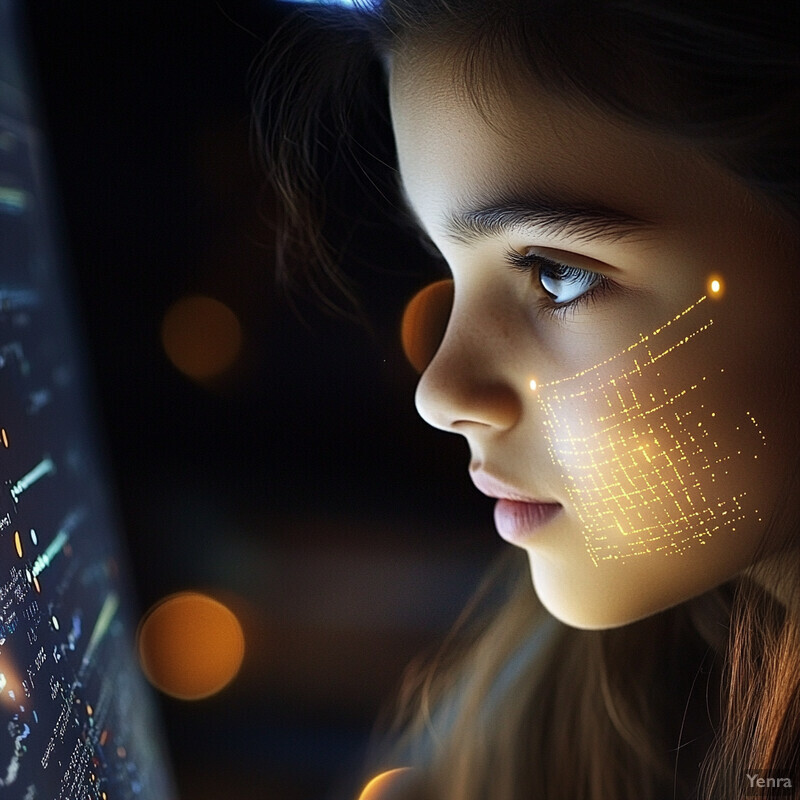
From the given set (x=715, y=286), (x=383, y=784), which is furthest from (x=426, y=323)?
(x=383, y=784)

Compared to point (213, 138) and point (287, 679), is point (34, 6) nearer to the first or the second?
point (213, 138)

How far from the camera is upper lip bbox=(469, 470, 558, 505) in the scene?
1.88 ft

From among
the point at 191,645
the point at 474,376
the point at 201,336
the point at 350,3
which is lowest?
the point at 191,645

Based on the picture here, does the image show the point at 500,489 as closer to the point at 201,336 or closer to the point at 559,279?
the point at 559,279

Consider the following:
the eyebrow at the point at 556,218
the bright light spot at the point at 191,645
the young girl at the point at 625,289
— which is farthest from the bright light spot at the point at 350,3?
the bright light spot at the point at 191,645

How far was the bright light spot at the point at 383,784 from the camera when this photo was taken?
77 cm

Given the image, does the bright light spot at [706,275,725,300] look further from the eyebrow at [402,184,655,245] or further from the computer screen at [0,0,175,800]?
the computer screen at [0,0,175,800]

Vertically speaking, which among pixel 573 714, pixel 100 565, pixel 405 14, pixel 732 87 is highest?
pixel 405 14

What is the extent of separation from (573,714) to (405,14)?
570 millimetres

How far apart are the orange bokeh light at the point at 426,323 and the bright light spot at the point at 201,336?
0.13 m

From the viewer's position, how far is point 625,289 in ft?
1.60

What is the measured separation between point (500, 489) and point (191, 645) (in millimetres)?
331

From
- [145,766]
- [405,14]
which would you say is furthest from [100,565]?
[405,14]

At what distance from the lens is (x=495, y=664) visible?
0.80 metres
